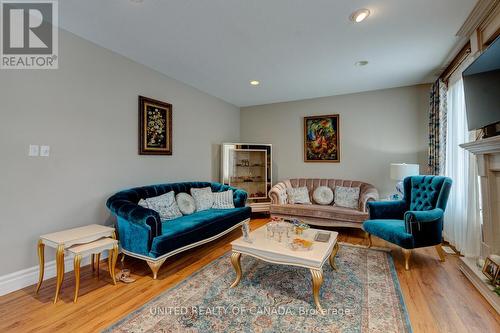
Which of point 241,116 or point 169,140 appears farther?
point 241,116

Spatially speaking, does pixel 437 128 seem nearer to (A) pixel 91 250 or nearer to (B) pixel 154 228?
(B) pixel 154 228

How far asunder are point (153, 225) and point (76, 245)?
68 cm

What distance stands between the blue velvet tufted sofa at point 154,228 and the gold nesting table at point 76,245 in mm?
231

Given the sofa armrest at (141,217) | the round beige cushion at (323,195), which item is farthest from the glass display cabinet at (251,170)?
the sofa armrest at (141,217)

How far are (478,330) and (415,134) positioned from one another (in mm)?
3352

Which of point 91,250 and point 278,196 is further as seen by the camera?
point 278,196

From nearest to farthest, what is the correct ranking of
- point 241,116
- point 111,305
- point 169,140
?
point 111,305 < point 169,140 < point 241,116

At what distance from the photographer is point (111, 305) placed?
6.54 ft

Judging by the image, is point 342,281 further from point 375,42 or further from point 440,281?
point 375,42

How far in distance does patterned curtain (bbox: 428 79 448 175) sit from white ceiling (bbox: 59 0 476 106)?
335 mm

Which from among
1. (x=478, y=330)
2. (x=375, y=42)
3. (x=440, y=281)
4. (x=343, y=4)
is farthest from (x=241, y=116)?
(x=478, y=330)

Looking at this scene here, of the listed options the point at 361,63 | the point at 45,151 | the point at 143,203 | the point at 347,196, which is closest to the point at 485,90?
the point at 361,63

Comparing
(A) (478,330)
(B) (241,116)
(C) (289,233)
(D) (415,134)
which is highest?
(B) (241,116)

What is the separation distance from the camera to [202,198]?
149 inches
